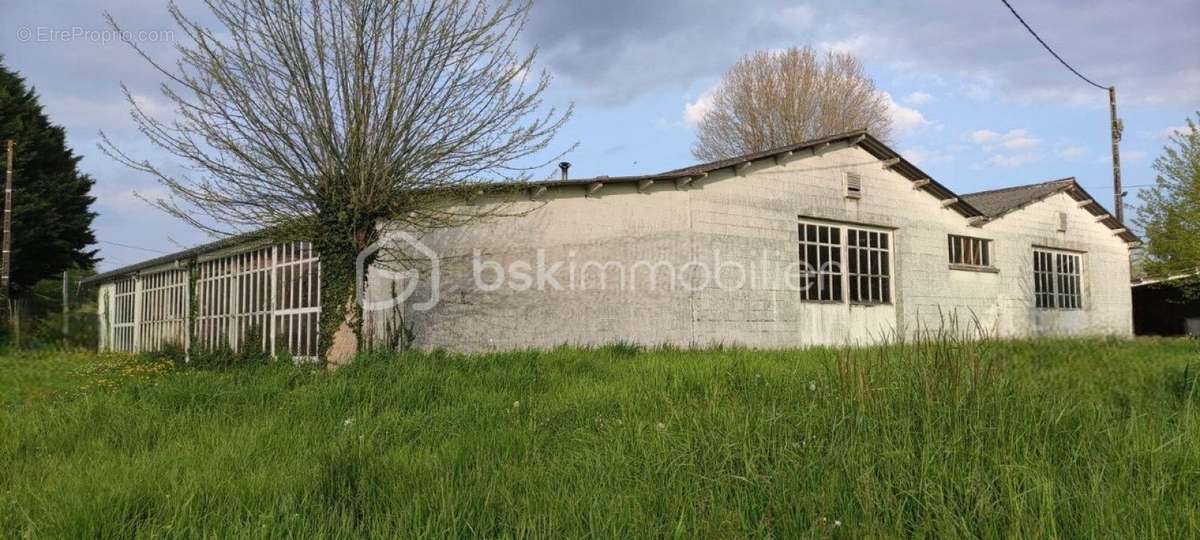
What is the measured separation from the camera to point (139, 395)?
7270mm

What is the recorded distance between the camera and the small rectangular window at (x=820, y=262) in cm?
1523

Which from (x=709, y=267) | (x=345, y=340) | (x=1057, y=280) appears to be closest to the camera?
(x=345, y=340)

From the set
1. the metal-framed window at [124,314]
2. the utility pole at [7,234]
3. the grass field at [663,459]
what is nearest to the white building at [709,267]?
the metal-framed window at [124,314]

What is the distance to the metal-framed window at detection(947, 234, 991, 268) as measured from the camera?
18094 mm

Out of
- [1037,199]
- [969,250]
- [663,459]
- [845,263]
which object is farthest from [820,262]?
[663,459]

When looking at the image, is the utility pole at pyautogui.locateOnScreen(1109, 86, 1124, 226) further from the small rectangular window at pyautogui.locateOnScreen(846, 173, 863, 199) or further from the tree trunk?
the tree trunk

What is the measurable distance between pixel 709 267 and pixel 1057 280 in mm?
12347

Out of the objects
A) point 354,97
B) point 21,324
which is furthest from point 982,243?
point 21,324

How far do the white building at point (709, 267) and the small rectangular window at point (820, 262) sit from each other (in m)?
0.04

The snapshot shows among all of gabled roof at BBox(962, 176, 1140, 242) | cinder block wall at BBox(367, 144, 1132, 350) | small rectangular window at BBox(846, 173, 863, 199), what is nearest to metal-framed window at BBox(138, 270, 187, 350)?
cinder block wall at BBox(367, 144, 1132, 350)

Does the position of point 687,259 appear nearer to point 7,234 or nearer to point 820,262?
point 820,262

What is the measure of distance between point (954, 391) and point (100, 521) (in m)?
4.31

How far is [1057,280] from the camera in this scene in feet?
66.8

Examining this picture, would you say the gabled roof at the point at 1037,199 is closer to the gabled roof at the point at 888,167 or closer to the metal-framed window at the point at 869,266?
the gabled roof at the point at 888,167
